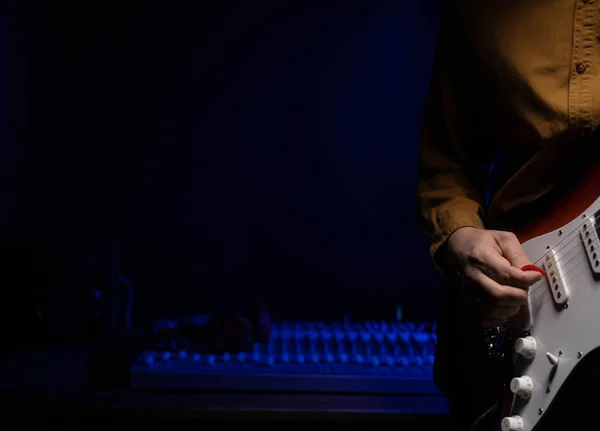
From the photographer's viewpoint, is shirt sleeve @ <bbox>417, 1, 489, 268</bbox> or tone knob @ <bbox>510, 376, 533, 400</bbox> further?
shirt sleeve @ <bbox>417, 1, 489, 268</bbox>

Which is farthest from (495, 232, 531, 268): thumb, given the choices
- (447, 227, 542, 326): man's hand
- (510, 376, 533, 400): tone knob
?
(510, 376, 533, 400): tone knob

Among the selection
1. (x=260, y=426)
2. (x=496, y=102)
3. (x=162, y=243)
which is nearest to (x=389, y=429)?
(x=260, y=426)

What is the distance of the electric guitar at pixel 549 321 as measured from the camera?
743mm

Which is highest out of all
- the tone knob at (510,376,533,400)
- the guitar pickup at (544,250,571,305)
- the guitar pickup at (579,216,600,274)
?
the guitar pickup at (579,216,600,274)

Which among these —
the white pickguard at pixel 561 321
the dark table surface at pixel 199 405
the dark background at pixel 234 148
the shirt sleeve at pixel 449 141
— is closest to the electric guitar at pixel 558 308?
the white pickguard at pixel 561 321

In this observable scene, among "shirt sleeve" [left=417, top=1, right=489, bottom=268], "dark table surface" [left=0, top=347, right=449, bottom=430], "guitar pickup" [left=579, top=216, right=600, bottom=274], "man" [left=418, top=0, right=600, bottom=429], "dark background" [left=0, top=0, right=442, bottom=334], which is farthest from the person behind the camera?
"dark background" [left=0, top=0, right=442, bottom=334]

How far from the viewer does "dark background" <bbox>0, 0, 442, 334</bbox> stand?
1831 millimetres

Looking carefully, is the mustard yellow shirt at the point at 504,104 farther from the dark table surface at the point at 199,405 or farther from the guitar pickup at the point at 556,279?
the dark table surface at the point at 199,405

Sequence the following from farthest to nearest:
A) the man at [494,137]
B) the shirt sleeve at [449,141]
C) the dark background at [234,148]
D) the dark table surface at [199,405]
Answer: the dark background at [234,148] → the dark table surface at [199,405] → the shirt sleeve at [449,141] → the man at [494,137]

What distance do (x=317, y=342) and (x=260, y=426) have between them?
324mm

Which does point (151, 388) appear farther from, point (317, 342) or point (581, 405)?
point (581, 405)

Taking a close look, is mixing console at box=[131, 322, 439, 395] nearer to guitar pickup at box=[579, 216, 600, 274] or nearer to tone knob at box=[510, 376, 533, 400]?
tone knob at box=[510, 376, 533, 400]

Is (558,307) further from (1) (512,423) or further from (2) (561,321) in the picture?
(1) (512,423)

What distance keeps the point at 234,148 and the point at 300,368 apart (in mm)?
775
